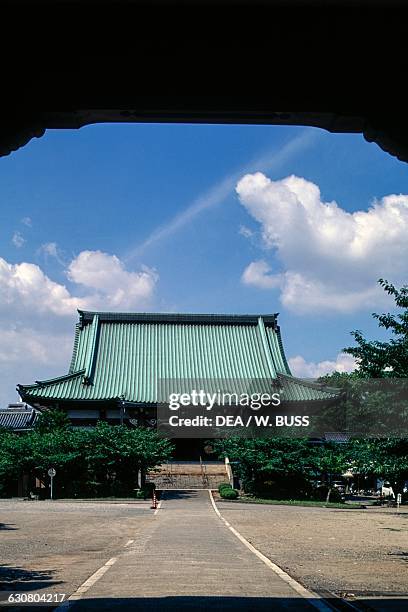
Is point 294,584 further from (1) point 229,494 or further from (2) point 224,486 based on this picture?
(2) point 224,486

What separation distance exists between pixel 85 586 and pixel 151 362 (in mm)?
35849

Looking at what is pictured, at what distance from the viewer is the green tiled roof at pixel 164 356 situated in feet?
130

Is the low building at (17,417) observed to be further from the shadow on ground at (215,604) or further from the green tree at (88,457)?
the shadow on ground at (215,604)

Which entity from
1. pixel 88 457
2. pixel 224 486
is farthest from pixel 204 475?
pixel 88 457

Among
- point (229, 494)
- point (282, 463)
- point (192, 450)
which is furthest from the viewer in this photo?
point (192, 450)

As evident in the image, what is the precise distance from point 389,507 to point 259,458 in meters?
7.02

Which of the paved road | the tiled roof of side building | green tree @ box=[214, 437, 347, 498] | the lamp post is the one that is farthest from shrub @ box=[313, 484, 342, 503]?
the tiled roof of side building

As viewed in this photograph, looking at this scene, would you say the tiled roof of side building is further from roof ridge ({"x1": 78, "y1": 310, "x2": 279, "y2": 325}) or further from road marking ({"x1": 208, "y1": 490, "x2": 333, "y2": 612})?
road marking ({"x1": 208, "y1": 490, "x2": 333, "y2": 612})

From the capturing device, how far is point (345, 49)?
4.31 meters

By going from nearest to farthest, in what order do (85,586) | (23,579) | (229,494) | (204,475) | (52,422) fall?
(85,586) < (23,579) < (229,494) < (52,422) < (204,475)

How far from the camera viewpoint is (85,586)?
7941 millimetres

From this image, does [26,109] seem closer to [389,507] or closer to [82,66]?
[82,66]

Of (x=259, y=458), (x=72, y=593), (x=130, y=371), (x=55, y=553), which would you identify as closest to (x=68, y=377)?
(x=130, y=371)

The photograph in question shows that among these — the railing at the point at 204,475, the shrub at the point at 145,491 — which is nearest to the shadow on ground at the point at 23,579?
the shrub at the point at 145,491
